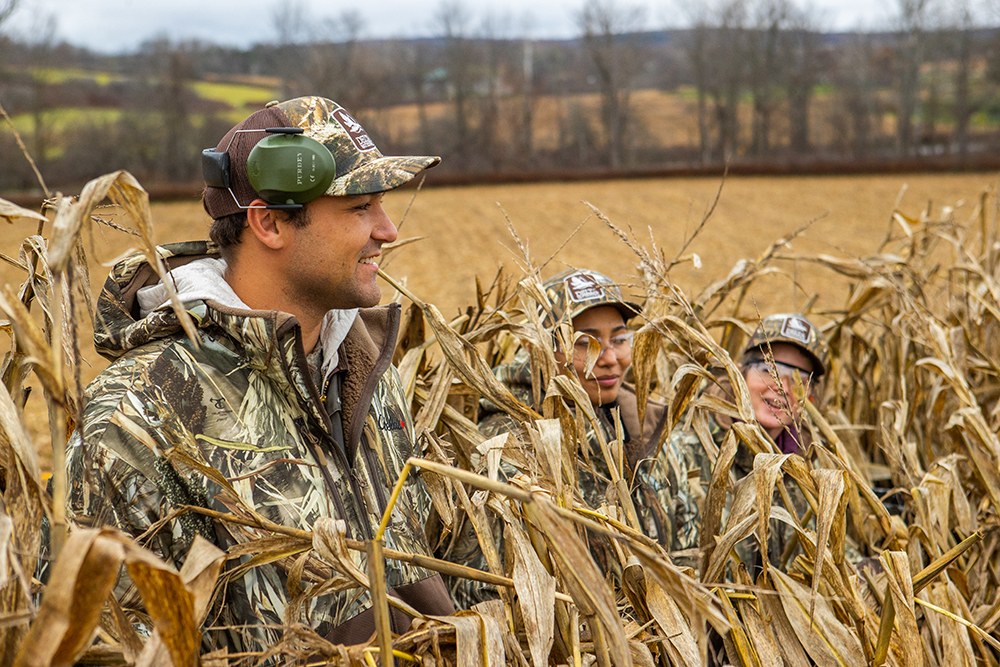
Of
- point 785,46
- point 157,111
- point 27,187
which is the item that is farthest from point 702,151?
point 27,187

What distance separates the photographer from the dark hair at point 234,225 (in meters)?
1.75

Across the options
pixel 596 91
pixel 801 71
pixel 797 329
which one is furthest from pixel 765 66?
pixel 797 329

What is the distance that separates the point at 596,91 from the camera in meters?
58.8

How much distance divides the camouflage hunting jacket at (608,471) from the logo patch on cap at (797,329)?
717 millimetres

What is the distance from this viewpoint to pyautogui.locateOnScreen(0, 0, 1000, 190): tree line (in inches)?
1789

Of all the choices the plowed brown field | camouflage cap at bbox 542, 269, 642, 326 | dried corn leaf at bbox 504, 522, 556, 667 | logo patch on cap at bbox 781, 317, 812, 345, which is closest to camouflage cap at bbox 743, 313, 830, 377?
logo patch on cap at bbox 781, 317, 812, 345

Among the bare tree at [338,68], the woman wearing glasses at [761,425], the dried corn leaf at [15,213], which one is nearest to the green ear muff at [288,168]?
the dried corn leaf at [15,213]

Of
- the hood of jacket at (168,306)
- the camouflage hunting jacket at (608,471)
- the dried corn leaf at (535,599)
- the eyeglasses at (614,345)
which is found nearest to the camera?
the dried corn leaf at (535,599)

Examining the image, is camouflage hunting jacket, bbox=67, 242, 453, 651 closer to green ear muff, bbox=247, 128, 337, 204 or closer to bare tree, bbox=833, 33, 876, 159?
green ear muff, bbox=247, 128, 337, 204

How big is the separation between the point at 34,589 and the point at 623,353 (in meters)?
2.06

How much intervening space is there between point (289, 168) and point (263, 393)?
476 mm

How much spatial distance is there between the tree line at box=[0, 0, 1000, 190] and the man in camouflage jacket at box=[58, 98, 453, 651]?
4205cm

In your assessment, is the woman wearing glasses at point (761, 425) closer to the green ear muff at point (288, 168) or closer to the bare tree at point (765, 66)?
the green ear muff at point (288, 168)

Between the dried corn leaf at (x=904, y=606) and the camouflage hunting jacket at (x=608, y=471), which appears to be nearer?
the dried corn leaf at (x=904, y=606)
